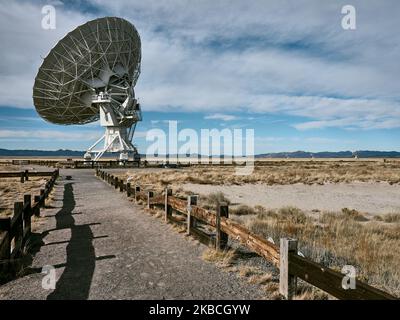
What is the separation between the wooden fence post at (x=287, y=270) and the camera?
4773mm

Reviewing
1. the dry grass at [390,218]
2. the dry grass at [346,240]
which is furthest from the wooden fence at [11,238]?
the dry grass at [390,218]

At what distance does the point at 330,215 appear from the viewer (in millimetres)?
13539

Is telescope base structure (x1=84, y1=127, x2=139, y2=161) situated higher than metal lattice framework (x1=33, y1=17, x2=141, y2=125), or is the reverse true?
metal lattice framework (x1=33, y1=17, x2=141, y2=125)

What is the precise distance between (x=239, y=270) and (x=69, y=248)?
12.8 feet

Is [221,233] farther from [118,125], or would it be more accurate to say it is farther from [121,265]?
[118,125]

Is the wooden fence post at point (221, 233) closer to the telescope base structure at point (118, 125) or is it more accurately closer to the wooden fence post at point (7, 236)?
the wooden fence post at point (7, 236)

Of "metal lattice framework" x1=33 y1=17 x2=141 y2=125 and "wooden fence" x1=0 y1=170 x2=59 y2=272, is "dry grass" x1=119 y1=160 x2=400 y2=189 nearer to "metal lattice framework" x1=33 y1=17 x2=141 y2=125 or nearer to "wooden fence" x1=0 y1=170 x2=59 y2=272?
"metal lattice framework" x1=33 y1=17 x2=141 y2=125

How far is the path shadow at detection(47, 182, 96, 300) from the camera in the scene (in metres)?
5.20

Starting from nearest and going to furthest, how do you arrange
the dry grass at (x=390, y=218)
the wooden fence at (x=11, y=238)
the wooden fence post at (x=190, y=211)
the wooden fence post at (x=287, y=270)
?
1. the wooden fence post at (x=287, y=270)
2. the wooden fence at (x=11, y=238)
3. the wooden fence post at (x=190, y=211)
4. the dry grass at (x=390, y=218)

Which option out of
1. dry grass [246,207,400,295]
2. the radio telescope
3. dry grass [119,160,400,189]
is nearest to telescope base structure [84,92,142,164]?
the radio telescope

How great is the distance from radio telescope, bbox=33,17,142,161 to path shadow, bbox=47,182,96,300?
1248 inches

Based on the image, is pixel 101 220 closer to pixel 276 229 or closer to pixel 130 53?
pixel 276 229

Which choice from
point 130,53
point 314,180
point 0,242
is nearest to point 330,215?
point 0,242
